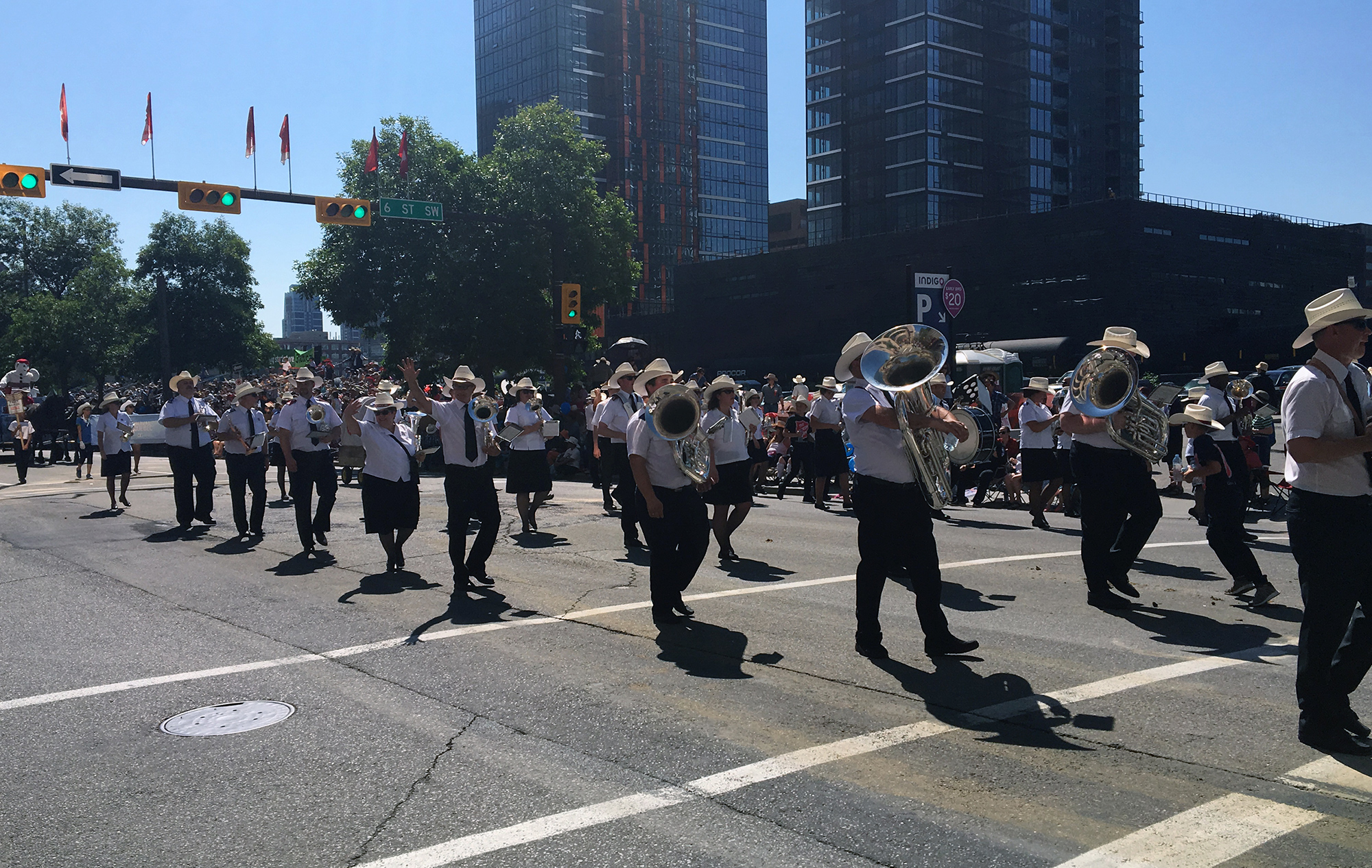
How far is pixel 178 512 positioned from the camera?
15.2 metres

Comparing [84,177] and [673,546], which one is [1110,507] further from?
[84,177]

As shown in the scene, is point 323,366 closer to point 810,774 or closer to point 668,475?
point 668,475

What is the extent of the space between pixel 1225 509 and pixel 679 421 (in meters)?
4.46

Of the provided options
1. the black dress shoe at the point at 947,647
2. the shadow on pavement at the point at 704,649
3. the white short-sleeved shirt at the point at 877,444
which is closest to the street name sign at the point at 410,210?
the shadow on pavement at the point at 704,649

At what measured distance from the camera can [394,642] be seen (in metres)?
7.91

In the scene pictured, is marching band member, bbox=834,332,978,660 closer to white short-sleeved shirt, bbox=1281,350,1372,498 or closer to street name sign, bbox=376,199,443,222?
white short-sleeved shirt, bbox=1281,350,1372,498

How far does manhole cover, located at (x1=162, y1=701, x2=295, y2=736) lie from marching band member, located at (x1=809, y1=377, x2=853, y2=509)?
34.0ft

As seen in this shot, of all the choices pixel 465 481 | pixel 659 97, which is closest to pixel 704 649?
pixel 465 481

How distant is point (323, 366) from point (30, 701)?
41.6 meters

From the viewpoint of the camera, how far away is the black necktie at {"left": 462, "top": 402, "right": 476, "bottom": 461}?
9.99 metres

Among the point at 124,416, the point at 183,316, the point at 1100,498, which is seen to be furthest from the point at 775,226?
the point at 1100,498

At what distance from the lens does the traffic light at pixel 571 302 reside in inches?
981

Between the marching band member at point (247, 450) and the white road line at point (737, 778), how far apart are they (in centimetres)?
1060

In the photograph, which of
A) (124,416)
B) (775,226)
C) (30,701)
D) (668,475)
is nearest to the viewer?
(30,701)
